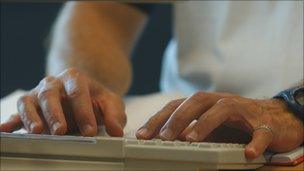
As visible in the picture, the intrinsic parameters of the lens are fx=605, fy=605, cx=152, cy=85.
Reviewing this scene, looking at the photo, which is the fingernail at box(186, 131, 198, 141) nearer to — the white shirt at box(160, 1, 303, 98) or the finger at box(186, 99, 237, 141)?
the finger at box(186, 99, 237, 141)

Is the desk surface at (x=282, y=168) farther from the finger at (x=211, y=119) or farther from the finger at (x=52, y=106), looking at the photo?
the finger at (x=52, y=106)

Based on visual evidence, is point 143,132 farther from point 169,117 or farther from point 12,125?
point 12,125

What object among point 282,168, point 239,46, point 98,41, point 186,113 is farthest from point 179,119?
point 98,41

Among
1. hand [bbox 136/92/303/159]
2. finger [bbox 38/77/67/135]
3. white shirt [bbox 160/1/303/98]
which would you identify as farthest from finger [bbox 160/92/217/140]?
white shirt [bbox 160/1/303/98]

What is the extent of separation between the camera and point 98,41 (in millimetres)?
1229

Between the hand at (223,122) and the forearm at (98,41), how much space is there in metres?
0.51

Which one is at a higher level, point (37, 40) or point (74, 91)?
point (74, 91)

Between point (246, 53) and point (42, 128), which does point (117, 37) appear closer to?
point (246, 53)

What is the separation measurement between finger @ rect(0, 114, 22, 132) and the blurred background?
97 centimetres

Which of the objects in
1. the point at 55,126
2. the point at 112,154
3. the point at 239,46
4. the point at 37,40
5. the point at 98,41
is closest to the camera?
the point at 112,154

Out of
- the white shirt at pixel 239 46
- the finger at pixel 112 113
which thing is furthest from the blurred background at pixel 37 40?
the finger at pixel 112 113

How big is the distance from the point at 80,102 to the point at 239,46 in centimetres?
49

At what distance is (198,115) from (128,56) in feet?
2.42

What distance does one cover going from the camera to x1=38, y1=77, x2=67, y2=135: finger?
61 centimetres
